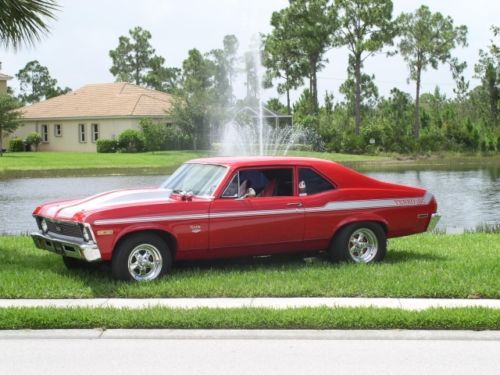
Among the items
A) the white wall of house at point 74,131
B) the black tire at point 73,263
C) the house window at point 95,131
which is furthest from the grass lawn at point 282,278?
the house window at point 95,131

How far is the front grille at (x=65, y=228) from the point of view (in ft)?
31.1

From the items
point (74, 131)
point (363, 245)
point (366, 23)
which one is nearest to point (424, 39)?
point (366, 23)

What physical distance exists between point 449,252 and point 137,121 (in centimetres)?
4920

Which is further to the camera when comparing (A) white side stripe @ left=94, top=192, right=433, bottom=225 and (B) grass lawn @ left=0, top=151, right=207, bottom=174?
(B) grass lawn @ left=0, top=151, right=207, bottom=174

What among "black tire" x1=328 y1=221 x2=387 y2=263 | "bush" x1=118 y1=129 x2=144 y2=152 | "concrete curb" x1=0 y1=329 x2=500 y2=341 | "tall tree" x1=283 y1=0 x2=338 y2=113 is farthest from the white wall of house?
"concrete curb" x1=0 y1=329 x2=500 y2=341

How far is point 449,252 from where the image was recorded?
11.9 metres

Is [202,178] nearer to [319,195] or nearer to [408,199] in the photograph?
[319,195]

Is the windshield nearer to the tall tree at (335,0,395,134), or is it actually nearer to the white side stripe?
the white side stripe

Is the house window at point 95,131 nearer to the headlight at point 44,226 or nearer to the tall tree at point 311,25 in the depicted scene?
the tall tree at point 311,25

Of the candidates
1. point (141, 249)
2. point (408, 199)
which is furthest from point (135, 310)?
point (408, 199)

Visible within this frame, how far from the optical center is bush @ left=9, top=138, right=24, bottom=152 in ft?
198

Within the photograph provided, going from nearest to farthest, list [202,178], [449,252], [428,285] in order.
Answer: [428,285]
[202,178]
[449,252]

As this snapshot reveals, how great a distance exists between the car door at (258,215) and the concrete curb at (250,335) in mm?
2570
